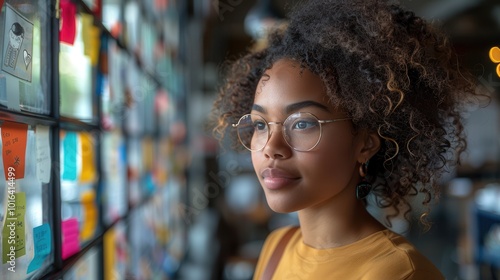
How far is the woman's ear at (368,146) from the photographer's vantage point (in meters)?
1.34

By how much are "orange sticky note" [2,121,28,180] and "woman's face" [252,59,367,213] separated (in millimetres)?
508

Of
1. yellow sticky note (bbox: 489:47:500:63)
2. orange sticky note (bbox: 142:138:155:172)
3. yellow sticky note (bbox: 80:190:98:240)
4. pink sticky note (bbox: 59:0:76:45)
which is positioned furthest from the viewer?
orange sticky note (bbox: 142:138:155:172)

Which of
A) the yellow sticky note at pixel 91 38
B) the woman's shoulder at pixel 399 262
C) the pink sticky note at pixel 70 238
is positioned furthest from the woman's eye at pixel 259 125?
the yellow sticky note at pixel 91 38

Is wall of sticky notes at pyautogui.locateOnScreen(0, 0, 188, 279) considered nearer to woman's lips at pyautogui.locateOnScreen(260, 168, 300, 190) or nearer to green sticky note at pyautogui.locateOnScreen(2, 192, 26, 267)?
green sticky note at pyautogui.locateOnScreen(2, 192, 26, 267)

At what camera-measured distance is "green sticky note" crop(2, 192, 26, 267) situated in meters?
1.16

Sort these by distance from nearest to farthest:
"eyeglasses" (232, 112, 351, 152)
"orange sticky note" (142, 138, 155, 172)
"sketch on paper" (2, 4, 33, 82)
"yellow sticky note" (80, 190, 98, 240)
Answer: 1. "sketch on paper" (2, 4, 33, 82)
2. "eyeglasses" (232, 112, 351, 152)
3. "yellow sticky note" (80, 190, 98, 240)
4. "orange sticky note" (142, 138, 155, 172)

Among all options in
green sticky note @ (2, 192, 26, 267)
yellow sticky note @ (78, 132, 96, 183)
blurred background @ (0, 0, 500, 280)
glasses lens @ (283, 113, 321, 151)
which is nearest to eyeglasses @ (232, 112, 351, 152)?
glasses lens @ (283, 113, 321, 151)

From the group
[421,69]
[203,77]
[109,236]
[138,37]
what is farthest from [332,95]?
[203,77]

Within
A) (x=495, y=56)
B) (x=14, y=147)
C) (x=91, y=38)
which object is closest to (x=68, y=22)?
(x=91, y=38)

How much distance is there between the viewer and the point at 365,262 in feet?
4.07

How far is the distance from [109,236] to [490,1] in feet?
12.9

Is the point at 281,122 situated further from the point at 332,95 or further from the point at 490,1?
the point at 490,1

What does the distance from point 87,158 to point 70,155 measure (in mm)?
204

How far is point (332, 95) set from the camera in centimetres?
129
